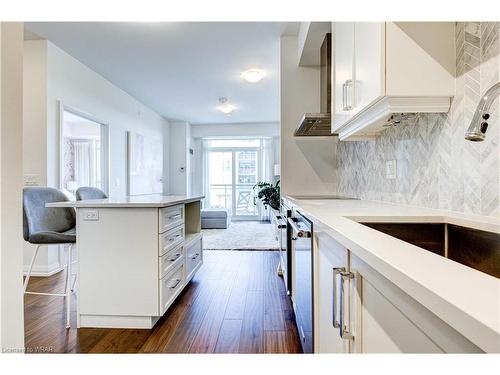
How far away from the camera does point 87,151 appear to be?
459 centimetres

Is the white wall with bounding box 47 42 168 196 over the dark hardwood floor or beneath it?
over

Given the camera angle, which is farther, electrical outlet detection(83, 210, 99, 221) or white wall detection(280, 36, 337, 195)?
white wall detection(280, 36, 337, 195)

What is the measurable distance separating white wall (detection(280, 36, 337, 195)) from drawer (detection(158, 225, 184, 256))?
118 centimetres

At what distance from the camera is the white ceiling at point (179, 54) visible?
3.02 m

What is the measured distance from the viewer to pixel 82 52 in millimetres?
3564

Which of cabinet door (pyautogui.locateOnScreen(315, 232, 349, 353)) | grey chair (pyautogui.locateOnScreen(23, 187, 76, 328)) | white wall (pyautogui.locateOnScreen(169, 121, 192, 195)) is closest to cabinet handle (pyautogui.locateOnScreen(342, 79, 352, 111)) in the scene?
cabinet door (pyautogui.locateOnScreen(315, 232, 349, 353))

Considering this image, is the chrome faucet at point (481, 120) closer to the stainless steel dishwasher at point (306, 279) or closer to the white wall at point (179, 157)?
the stainless steel dishwasher at point (306, 279)

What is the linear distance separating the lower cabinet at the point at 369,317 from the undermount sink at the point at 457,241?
333mm

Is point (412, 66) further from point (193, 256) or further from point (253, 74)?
point (253, 74)

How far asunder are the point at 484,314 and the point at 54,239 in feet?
7.85

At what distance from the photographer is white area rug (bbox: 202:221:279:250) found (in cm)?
465

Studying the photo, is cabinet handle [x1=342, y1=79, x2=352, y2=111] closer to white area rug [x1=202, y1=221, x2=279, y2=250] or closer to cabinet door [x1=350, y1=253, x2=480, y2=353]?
cabinet door [x1=350, y1=253, x2=480, y2=353]

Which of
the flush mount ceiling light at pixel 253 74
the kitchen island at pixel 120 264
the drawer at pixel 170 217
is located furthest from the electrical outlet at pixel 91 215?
the flush mount ceiling light at pixel 253 74
